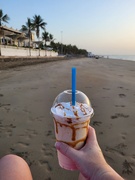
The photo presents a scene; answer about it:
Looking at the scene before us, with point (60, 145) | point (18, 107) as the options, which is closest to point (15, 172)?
point (60, 145)

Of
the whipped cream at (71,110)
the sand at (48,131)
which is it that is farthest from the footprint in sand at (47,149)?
the whipped cream at (71,110)

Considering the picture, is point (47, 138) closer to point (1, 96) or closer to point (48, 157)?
point (48, 157)

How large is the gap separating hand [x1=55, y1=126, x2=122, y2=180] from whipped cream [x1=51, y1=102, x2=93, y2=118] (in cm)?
17

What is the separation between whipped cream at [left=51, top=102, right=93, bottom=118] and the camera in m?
1.07

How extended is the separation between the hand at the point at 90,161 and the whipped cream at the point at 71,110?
0.17m

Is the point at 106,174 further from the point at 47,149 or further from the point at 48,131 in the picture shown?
the point at 48,131

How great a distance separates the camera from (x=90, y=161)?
0.97 metres

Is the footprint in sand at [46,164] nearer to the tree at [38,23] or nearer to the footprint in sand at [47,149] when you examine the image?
the footprint in sand at [47,149]

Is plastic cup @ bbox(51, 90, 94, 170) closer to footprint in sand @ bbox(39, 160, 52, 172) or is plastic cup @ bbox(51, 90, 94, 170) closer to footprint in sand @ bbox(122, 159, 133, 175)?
footprint in sand @ bbox(39, 160, 52, 172)

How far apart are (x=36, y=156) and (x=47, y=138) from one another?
47 cm

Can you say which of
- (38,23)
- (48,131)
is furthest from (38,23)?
(48,131)

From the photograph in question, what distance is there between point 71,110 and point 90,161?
309 millimetres

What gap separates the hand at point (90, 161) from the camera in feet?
2.95

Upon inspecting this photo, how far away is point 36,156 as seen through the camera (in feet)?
7.56
